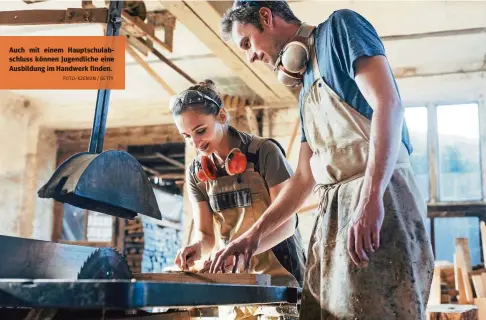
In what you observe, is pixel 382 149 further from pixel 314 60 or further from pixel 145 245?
pixel 145 245

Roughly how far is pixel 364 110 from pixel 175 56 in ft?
17.4

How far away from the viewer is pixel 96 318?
1401 millimetres

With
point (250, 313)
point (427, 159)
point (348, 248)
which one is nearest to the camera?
point (348, 248)

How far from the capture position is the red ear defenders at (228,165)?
109 inches

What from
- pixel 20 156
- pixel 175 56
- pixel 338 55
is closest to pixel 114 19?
pixel 338 55

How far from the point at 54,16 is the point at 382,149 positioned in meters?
1.71

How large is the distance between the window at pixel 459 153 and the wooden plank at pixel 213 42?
240 centimetres

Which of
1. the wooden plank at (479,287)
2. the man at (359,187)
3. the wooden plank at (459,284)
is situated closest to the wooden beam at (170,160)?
the wooden plank at (459,284)

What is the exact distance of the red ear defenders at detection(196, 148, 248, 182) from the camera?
2.77m

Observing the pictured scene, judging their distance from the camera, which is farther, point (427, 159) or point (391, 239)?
point (427, 159)

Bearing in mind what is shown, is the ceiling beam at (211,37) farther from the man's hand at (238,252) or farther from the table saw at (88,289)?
the table saw at (88,289)

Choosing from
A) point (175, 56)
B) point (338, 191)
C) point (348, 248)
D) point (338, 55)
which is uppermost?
point (175, 56)

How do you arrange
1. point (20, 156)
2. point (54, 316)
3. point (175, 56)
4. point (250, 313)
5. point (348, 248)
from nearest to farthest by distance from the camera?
point (54, 316), point (348, 248), point (250, 313), point (175, 56), point (20, 156)

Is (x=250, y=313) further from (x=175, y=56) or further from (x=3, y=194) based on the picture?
(x=3, y=194)
